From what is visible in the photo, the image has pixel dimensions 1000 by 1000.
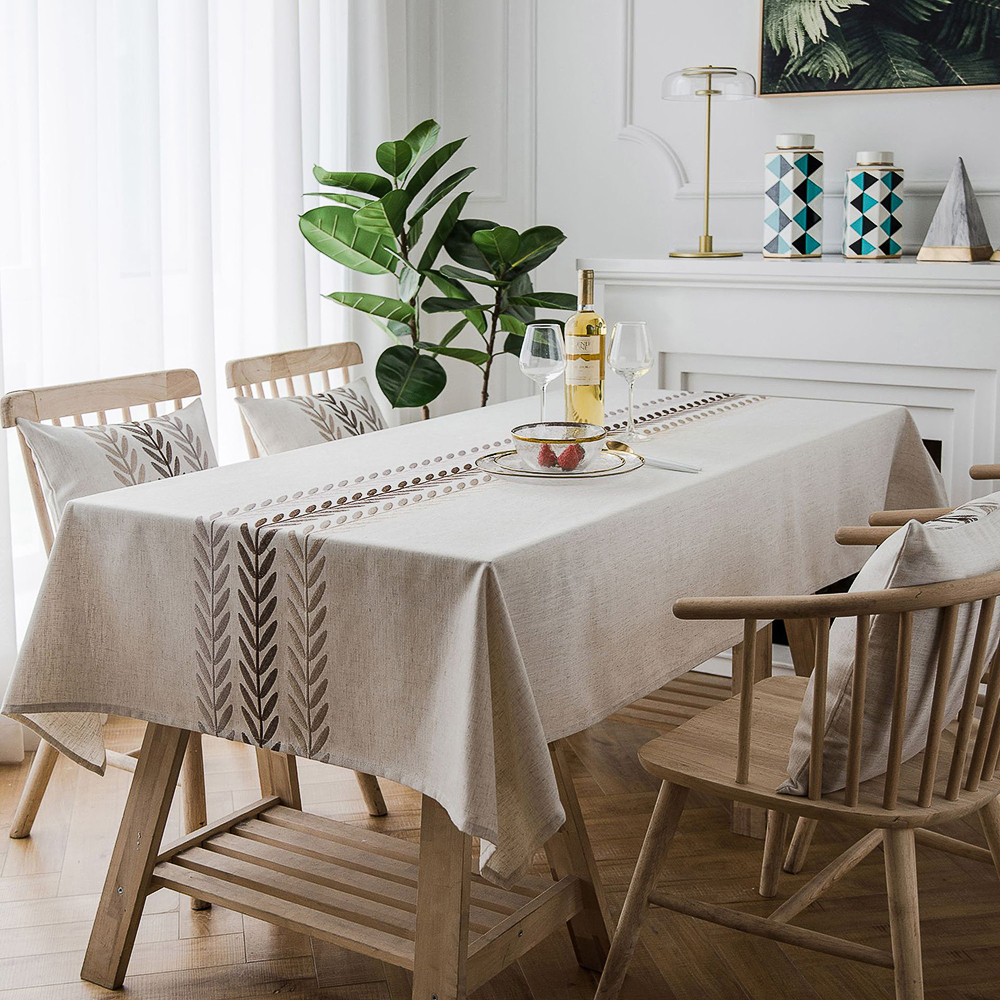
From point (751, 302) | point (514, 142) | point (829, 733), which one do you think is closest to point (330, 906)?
point (829, 733)

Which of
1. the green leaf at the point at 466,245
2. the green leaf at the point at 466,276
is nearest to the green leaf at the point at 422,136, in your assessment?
the green leaf at the point at 466,245

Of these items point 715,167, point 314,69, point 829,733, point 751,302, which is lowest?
point 829,733

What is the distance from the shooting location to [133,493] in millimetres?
2145

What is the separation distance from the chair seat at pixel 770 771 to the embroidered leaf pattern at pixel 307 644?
1.69 feet

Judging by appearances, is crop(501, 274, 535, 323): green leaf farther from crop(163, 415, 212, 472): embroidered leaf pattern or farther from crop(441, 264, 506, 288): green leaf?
crop(163, 415, 212, 472): embroidered leaf pattern

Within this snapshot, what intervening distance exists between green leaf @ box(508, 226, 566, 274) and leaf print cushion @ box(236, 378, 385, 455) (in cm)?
94

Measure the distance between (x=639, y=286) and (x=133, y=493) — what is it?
2112 mm

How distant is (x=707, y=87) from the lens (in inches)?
148

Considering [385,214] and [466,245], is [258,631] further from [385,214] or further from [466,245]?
[466,245]

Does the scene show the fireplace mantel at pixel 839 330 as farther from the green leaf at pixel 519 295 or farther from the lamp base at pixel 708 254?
the green leaf at pixel 519 295

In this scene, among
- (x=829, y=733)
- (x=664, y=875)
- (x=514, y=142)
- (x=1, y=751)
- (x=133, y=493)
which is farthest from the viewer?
(x=514, y=142)

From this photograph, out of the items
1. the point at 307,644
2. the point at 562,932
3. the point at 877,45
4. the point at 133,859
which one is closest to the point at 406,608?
the point at 307,644

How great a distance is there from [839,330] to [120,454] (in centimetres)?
204

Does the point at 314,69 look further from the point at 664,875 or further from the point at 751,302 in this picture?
the point at 664,875
